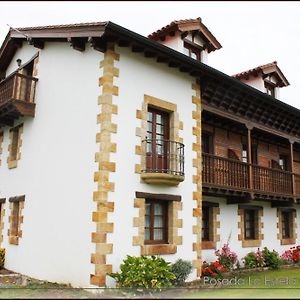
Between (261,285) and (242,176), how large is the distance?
4.04 m

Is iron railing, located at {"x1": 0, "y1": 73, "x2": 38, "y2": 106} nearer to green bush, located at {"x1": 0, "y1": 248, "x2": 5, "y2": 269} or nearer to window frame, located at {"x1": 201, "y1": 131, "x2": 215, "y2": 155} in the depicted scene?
green bush, located at {"x1": 0, "y1": 248, "x2": 5, "y2": 269}

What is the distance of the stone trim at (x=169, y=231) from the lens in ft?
31.7

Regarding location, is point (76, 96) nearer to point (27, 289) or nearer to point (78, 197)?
point (78, 197)

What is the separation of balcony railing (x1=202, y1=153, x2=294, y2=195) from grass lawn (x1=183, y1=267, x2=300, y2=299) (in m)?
2.83

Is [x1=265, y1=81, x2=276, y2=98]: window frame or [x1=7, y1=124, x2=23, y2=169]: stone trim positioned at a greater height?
[x1=265, y1=81, x2=276, y2=98]: window frame

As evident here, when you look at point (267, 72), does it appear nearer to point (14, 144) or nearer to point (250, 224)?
point (250, 224)

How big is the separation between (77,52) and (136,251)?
18.4 ft

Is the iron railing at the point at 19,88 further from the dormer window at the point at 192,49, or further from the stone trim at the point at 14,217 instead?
the dormer window at the point at 192,49

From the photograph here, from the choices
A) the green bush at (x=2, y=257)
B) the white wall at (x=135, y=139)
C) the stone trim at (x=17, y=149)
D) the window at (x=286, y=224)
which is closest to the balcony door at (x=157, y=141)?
the white wall at (x=135, y=139)

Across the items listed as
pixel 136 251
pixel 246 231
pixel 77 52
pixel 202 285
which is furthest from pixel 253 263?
pixel 77 52

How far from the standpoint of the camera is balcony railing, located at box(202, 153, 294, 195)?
1243 cm

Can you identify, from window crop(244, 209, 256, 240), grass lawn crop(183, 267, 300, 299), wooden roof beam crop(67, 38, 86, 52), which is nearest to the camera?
grass lawn crop(183, 267, 300, 299)

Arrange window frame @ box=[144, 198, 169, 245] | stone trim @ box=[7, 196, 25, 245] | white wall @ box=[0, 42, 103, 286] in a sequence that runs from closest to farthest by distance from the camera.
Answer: white wall @ box=[0, 42, 103, 286] → window frame @ box=[144, 198, 169, 245] → stone trim @ box=[7, 196, 25, 245]

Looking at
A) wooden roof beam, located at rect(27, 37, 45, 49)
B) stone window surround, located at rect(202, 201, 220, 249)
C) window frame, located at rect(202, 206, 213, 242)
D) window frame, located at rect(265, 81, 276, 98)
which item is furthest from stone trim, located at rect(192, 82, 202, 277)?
window frame, located at rect(265, 81, 276, 98)
